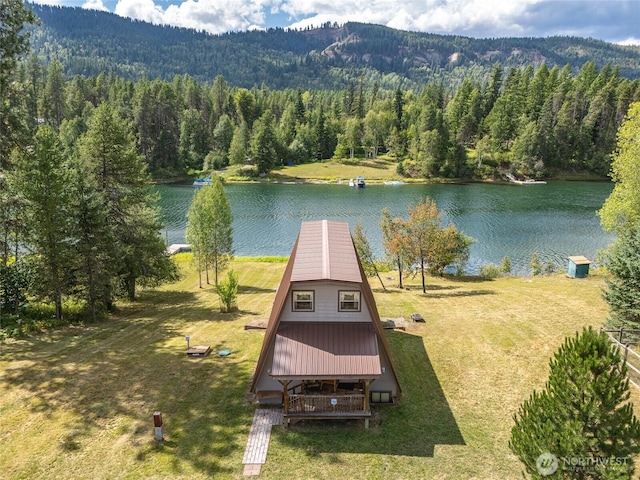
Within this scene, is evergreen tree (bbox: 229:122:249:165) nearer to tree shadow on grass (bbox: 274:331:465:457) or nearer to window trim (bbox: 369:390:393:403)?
tree shadow on grass (bbox: 274:331:465:457)

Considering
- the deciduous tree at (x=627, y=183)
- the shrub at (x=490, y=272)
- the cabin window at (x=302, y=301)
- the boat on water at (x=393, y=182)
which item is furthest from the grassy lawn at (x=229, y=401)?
the boat on water at (x=393, y=182)

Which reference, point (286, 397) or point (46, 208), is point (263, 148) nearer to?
point (46, 208)

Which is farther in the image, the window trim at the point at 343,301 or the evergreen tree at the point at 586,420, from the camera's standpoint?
the window trim at the point at 343,301

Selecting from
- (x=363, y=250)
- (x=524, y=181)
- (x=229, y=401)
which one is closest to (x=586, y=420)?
(x=229, y=401)

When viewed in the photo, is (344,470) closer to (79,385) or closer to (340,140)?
(79,385)

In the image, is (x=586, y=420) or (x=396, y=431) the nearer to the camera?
(x=586, y=420)

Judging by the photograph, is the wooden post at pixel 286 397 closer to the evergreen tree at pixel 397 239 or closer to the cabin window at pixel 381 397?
the cabin window at pixel 381 397
